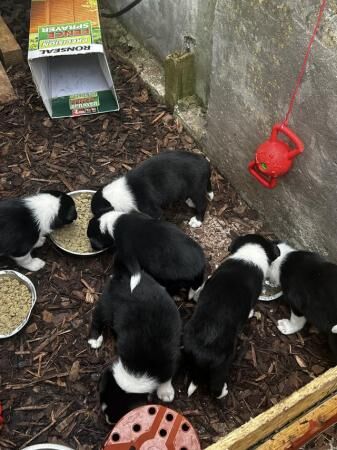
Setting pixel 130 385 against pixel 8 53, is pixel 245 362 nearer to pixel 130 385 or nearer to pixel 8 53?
pixel 130 385

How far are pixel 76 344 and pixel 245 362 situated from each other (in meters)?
1.10

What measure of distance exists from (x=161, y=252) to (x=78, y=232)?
0.90 metres

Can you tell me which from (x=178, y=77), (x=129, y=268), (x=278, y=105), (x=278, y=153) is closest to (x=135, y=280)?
(x=129, y=268)

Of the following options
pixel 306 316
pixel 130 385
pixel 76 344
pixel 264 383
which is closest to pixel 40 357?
pixel 76 344

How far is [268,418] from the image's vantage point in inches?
74.9

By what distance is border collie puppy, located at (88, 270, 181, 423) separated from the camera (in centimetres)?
267

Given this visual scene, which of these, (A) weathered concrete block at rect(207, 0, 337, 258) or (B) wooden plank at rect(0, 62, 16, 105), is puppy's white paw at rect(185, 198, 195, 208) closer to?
(A) weathered concrete block at rect(207, 0, 337, 258)

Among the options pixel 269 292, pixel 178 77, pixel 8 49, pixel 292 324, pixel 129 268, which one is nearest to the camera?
pixel 129 268

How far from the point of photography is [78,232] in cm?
373

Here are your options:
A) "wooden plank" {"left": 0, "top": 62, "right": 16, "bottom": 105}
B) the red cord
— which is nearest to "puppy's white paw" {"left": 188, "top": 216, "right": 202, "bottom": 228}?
the red cord

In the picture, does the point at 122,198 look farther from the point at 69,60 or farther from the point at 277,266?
the point at 69,60

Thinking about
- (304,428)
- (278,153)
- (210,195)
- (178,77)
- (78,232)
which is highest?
(278,153)

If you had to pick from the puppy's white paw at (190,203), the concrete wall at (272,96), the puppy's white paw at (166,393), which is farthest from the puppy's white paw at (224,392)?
the puppy's white paw at (190,203)

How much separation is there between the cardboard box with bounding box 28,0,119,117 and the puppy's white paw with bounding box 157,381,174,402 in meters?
2.67
